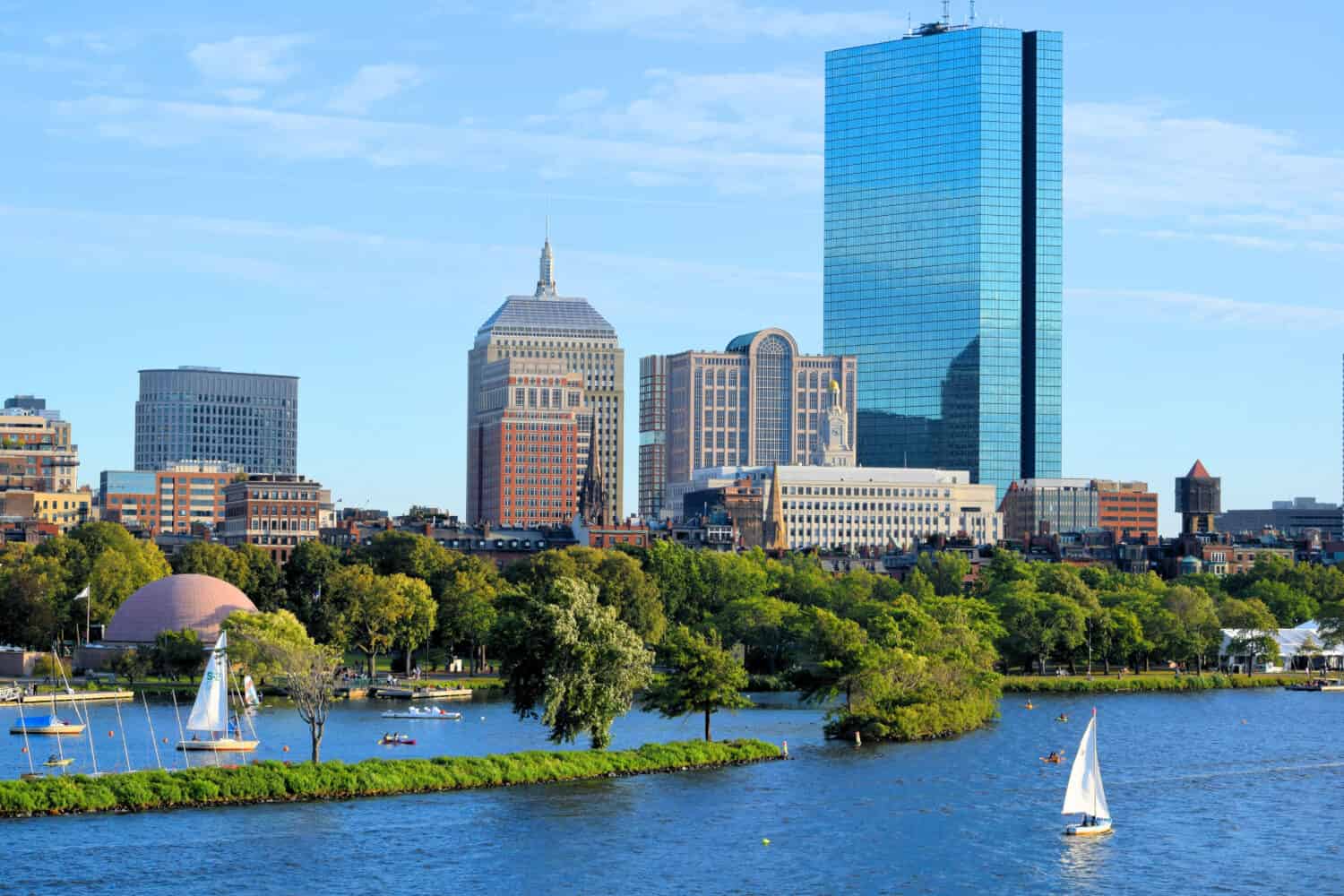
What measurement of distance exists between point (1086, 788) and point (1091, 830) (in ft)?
7.84

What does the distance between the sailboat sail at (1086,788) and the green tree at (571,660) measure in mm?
28265

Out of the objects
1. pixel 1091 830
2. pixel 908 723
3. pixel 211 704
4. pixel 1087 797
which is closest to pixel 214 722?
pixel 211 704

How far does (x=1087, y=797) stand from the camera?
371 ft

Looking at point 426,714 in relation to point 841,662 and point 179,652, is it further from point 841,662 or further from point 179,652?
point 179,652

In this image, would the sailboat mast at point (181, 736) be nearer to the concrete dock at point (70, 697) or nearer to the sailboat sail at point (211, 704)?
the sailboat sail at point (211, 704)

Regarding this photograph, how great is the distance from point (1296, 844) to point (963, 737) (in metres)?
45.8

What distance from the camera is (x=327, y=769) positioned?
117 metres

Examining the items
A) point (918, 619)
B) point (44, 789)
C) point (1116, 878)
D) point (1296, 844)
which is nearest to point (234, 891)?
point (44, 789)

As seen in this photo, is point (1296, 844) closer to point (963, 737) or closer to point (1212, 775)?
point (1212, 775)

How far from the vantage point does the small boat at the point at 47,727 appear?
15112 cm

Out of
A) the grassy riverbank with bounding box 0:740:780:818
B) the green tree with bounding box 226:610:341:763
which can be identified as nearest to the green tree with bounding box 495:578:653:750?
the grassy riverbank with bounding box 0:740:780:818

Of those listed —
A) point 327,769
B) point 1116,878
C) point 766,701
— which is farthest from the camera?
point 766,701

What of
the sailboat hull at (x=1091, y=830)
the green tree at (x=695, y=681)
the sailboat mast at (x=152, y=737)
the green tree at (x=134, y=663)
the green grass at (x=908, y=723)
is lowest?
the sailboat hull at (x=1091, y=830)

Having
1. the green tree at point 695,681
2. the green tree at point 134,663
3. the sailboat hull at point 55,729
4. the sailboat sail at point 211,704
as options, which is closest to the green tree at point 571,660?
the green tree at point 695,681
